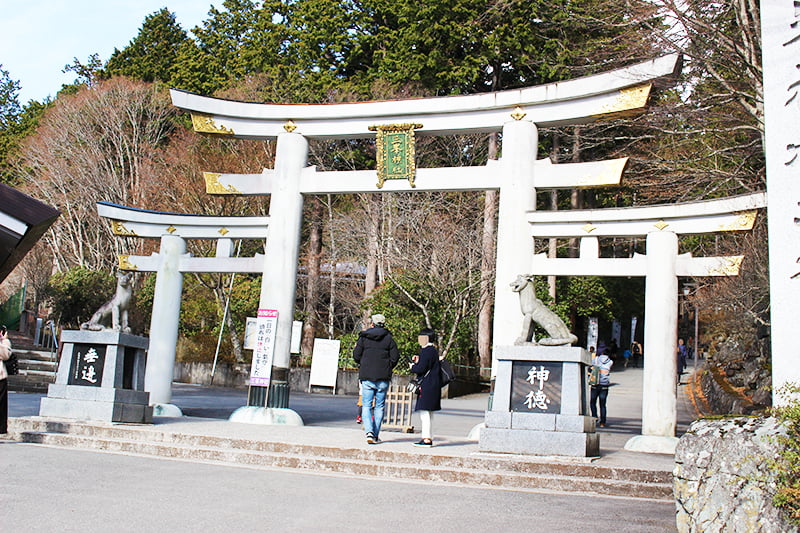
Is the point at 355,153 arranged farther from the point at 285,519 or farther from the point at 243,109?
the point at 285,519

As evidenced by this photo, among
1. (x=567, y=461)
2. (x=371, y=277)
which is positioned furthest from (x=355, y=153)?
(x=567, y=461)

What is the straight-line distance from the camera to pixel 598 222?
1159 cm

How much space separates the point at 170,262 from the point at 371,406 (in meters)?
6.03

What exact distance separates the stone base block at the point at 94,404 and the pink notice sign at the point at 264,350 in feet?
6.34

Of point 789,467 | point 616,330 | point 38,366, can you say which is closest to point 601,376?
point 789,467

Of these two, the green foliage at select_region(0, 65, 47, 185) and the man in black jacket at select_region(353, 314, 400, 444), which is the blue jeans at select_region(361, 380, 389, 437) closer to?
the man in black jacket at select_region(353, 314, 400, 444)

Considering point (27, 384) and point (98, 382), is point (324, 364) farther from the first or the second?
point (98, 382)

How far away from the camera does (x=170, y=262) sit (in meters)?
13.9

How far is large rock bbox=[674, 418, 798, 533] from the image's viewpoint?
477 cm

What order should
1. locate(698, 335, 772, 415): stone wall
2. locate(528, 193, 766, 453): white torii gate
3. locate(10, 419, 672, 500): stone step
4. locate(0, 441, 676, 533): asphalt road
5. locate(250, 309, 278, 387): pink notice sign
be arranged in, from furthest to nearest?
locate(698, 335, 772, 415): stone wall, locate(250, 309, 278, 387): pink notice sign, locate(528, 193, 766, 453): white torii gate, locate(10, 419, 672, 500): stone step, locate(0, 441, 676, 533): asphalt road

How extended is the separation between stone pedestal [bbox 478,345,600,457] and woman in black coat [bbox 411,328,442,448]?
79cm

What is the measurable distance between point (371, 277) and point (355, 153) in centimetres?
473

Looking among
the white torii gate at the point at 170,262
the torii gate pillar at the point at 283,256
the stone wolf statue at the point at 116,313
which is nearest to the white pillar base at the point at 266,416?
the torii gate pillar at the point at 283,256

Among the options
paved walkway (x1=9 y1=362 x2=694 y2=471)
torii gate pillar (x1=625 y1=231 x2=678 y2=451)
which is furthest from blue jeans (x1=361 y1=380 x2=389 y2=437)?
torii gate pillar (x1=625 y1=231 x2=678 y2=451)
